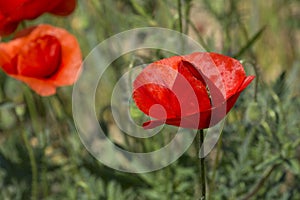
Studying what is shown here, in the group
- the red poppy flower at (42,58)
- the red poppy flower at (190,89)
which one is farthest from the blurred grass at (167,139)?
the red poppy flower at (190,89)

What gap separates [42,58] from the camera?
52.6 inches

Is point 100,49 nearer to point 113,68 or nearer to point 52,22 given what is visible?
point 113,68

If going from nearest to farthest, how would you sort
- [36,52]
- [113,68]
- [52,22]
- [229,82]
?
[229,82], [36,52], [113,68], [52,22]

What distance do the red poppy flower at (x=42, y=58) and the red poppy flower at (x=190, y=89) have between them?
34 cm

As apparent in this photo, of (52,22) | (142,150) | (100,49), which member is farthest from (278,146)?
(52,22)

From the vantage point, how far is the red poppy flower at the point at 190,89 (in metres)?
0.96

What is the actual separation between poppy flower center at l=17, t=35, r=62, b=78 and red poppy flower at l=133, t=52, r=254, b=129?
14.2 inches

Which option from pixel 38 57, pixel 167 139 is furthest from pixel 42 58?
pixel 167 139

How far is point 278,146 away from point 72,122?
22.7 inches

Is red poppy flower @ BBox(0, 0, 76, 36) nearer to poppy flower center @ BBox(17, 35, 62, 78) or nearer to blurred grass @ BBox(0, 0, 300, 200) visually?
poppy flower center @ BBox(17, 35, 62, 78)

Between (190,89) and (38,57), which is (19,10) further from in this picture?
(190,89)

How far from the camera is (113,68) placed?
6.08ft

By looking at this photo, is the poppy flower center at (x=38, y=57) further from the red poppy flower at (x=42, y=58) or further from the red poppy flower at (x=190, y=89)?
the red poppy flower at (x=190, y=89)

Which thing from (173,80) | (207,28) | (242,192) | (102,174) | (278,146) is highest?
(173,80)
